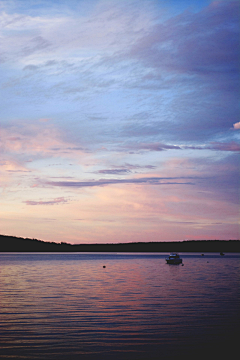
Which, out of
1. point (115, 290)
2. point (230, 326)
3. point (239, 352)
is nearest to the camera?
point (239, 352)

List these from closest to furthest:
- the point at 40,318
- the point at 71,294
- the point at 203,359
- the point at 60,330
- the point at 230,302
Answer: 1. the point at 203,359
2. the point at 60,330
3. the point at 40,318
4. the point at 230,302
5. the point at 71,294

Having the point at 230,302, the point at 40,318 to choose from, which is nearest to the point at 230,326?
the point at 230,302

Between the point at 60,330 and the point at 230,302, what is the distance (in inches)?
792

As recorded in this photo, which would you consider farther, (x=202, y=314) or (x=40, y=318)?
(x=202, y=314)

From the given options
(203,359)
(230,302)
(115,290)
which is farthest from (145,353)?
(115,290)

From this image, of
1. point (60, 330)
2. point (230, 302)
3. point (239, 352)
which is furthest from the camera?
point (230, 302)

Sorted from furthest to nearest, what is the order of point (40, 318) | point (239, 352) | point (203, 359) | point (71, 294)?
1. point (71, 294)
2. point (40, 318)
3. point (239, 352)
4. point (203, 359)

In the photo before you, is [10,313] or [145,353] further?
[10,313]

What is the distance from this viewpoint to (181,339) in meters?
23.5

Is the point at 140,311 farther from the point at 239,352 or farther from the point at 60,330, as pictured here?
the point at 239,352

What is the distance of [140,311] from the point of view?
109 ft

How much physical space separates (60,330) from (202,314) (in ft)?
41.5

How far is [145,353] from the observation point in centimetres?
2039

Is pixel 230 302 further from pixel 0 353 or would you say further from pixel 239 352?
pixel 0 353
